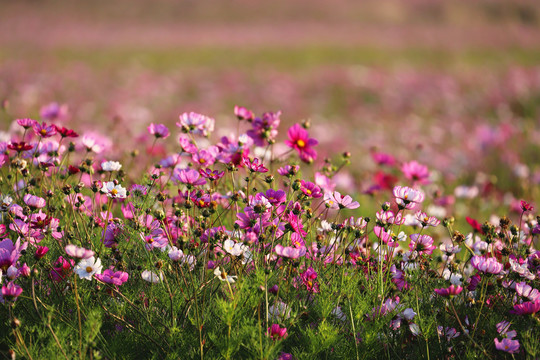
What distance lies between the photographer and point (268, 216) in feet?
5.78

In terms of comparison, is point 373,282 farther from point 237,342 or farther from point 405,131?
point 405,131

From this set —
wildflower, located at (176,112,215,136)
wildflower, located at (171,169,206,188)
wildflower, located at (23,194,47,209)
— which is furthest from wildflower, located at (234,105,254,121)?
wildflower, located at (23,194,47,209)

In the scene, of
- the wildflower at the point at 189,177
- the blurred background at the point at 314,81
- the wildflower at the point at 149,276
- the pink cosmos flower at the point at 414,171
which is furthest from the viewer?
the blurred background at the point at 314,81

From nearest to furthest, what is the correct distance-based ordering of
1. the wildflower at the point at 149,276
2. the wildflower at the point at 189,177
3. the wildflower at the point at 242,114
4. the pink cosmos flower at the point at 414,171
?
1. the wildflower at the point at 149,276
2. the wildflower at the point at 189,177
3. the wildflower at the point at 242,114
4. the pink cosmos flower at the point at 414,171

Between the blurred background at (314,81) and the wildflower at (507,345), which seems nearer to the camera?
the wildflower at (507,345)

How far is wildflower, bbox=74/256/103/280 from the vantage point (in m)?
1.34

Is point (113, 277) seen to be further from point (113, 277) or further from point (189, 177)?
point (189, 177)

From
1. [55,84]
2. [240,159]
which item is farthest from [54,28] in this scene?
[240,159]

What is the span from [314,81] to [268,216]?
10491mm

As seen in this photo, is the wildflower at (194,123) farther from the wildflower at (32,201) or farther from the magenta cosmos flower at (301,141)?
the wildflower at (32,201)

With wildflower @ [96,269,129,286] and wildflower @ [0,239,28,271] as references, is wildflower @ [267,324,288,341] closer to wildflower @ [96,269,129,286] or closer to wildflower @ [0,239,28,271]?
wildflower @ [96,269,129,286]

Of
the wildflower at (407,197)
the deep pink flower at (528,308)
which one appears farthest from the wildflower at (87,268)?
the deep pink flower at (528,308)

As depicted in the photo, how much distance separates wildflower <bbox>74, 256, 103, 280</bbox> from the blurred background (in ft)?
4.22

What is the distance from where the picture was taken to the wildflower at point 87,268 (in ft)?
4.41
